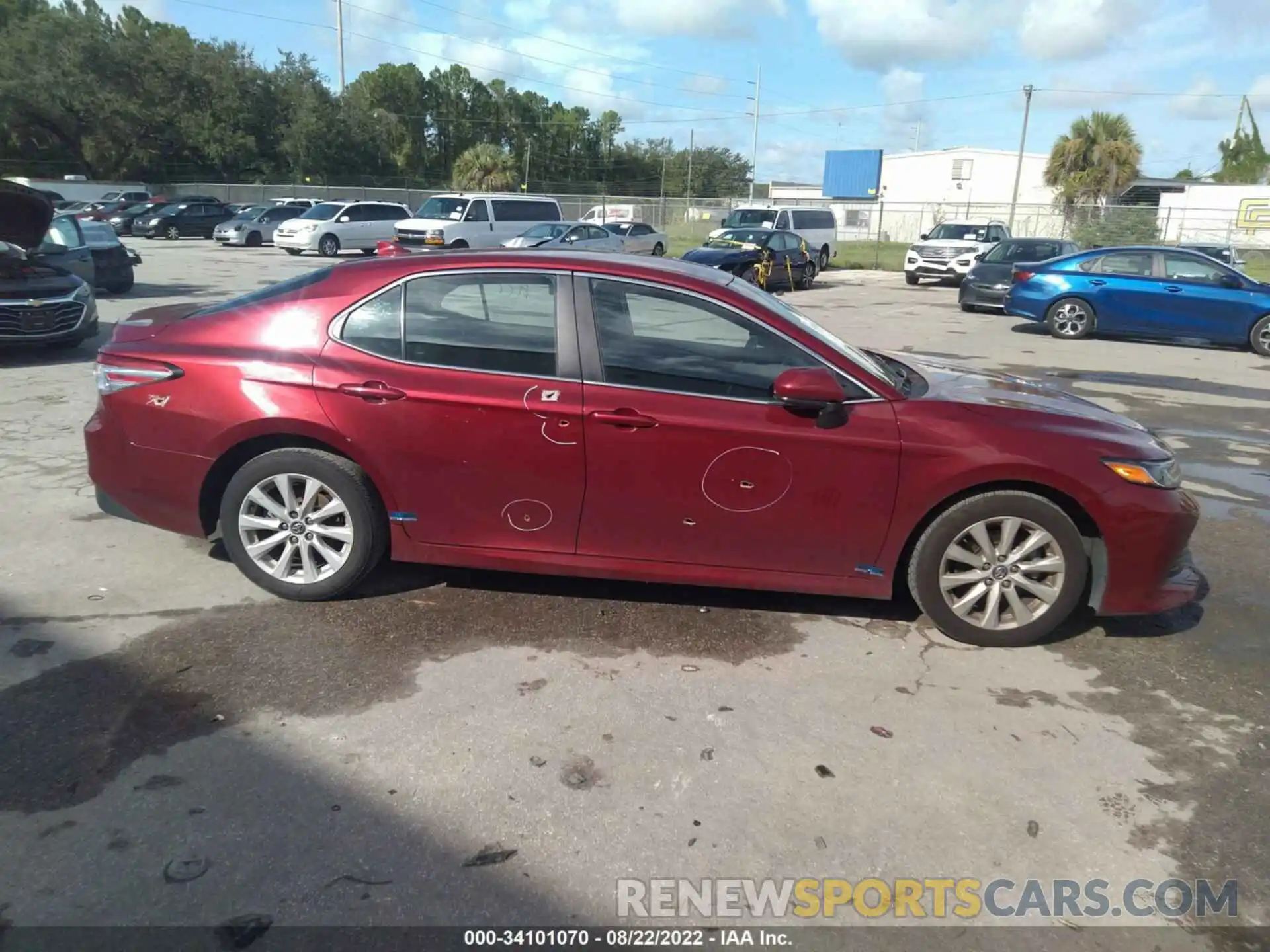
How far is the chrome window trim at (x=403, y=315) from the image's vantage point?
4.13 metres

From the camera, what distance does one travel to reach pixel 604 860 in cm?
279

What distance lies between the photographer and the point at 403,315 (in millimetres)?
4277

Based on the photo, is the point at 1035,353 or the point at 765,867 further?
the point at 1035,353

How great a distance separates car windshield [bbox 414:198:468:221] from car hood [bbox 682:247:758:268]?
8.77 meters

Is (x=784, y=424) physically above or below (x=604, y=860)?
above

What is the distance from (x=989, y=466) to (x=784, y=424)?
0.90 metres

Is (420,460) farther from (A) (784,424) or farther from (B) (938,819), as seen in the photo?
(B) (938,819)

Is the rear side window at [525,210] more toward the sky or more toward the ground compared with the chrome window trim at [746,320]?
more toward the sky

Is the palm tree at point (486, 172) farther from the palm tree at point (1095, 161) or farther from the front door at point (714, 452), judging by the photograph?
the front door at point (714, 452)

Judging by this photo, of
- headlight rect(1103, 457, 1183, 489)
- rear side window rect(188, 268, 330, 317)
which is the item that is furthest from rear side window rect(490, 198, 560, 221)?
headlight rect(1103, 457, 1183, 489)

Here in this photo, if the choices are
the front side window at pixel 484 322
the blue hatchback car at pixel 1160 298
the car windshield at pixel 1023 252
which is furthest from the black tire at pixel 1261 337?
the front side window at pixel 484 322

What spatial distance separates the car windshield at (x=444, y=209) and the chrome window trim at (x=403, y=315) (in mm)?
24050

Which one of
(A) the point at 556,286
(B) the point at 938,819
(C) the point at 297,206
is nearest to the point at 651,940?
(B) the point at 938,819

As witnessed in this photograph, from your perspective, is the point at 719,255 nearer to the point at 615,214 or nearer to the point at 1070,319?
the point at 1070,319
